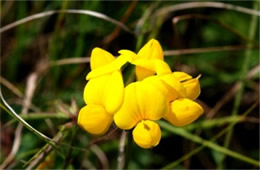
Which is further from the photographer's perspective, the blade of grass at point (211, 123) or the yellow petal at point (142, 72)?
the blade of grass at point (211, 123)

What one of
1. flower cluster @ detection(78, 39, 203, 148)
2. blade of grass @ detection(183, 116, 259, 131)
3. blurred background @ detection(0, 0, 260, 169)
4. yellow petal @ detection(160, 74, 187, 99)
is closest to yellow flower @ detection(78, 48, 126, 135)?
flower cluster @ detection(78, 39, 203, 148)

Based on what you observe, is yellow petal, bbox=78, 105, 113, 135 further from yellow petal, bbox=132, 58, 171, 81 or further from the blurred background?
the blurred background

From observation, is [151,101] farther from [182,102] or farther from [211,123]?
[211,123]

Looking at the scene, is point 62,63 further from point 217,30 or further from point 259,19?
point 259,19

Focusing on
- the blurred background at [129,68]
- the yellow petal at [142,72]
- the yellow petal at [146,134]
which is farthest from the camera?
the blurred background at [129,68]

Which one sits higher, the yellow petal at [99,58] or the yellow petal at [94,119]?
the yellow petal at [99,58]

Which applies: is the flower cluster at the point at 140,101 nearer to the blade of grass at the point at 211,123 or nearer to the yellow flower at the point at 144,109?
the yellow flower at the point at 144,109

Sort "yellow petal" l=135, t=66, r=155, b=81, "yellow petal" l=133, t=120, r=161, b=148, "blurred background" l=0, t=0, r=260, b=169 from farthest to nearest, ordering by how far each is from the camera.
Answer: "blurred background" l=0, t=0, r=260, b=169
"yellow petal" l=135, t=66, r=155, b=81
"yellow petal" l=133, t=120, r=161, b=148

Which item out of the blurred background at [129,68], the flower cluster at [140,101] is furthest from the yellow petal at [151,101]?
the blurred background at [129,68]
